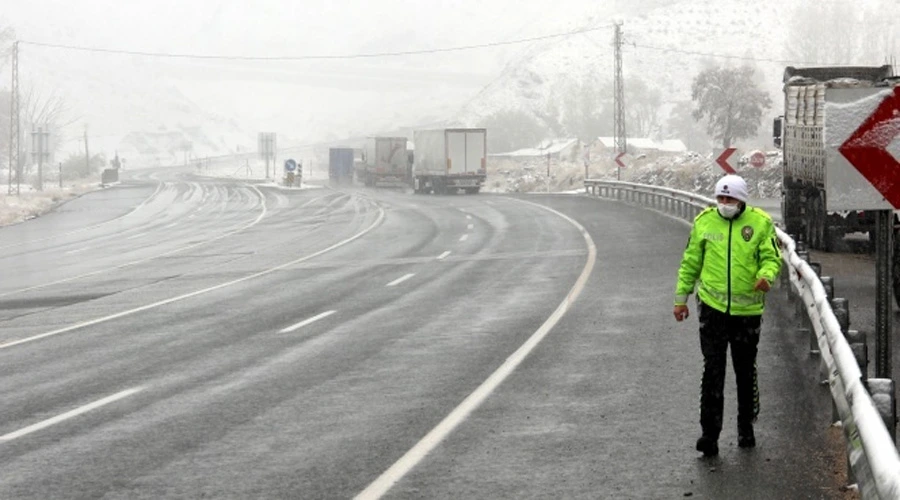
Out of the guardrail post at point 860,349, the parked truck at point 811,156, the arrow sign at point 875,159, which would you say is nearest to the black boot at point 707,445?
the guardrail post at point 860,349

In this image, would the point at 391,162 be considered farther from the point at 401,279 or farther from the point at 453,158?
the point at 401,279

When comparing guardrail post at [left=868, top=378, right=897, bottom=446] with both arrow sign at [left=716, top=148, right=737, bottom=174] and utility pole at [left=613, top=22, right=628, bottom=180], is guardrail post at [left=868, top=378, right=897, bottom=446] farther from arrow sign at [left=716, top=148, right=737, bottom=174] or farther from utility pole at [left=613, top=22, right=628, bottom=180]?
utility pole at [left=613, top=22, right=628, bottom=180]

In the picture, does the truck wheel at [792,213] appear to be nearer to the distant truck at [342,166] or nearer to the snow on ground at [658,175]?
the snow on ground at [658,175]

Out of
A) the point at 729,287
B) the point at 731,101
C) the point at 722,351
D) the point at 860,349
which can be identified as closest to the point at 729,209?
the point at 729,287

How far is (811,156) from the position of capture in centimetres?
2642

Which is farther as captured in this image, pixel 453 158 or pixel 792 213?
pixel 453 158

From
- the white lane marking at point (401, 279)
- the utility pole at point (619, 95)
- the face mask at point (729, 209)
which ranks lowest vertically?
the white lane marking at point (401, 279)

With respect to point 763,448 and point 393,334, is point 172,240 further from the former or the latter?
point 763,448

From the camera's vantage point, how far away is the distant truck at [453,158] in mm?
68125

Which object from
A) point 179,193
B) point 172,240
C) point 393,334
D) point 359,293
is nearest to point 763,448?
point 393,334

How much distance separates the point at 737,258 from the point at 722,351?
0.63 metres

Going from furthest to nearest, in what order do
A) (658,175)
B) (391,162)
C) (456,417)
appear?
(391,162) < (658,175) < (456,417)

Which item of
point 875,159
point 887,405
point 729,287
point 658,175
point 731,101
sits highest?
point 731,101

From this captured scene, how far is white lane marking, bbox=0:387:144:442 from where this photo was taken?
10664 millimetres
